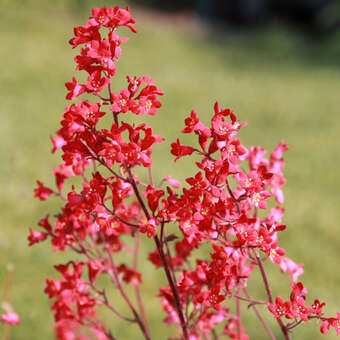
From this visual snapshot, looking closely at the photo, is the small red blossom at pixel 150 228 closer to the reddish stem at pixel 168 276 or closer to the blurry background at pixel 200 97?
the reddish stem at pixel 168 276

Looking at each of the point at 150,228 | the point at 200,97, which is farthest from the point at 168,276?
the point at 200,97

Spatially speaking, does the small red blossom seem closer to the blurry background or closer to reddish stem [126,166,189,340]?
reddish stem [126,166,189,340]

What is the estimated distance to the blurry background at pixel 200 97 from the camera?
10.0 ft

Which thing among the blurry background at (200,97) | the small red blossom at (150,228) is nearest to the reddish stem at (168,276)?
the small red blossom at (150,228)

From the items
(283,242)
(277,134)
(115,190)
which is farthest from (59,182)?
(277,134)

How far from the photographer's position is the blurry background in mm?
3053

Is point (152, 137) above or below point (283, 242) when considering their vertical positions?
below

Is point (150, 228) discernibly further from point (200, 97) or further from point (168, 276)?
point (200, 97)

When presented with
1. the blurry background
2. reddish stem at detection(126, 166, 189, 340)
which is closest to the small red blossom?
reddish stem at detection(126, 166, 189, 340)

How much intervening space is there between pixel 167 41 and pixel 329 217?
263 inches

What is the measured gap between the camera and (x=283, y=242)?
3.56 meters

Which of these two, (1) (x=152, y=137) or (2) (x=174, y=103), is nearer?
(1) (x=152, y=137)

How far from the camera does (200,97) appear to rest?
7.11 metres

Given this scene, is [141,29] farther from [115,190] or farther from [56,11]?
[115,190]
